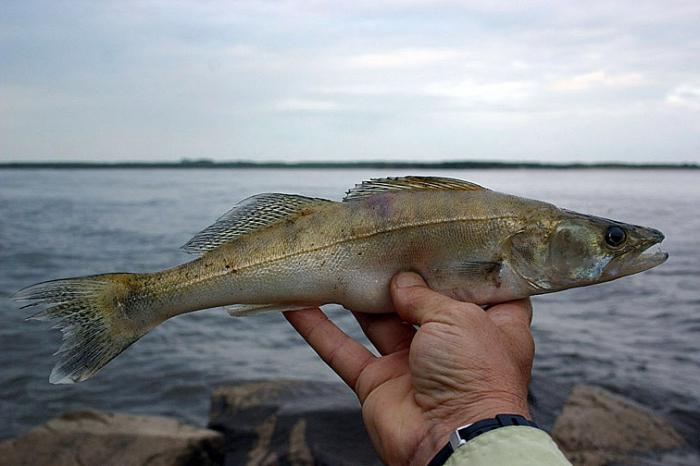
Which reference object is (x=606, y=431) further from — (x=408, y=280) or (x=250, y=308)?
(x=250, y=308)

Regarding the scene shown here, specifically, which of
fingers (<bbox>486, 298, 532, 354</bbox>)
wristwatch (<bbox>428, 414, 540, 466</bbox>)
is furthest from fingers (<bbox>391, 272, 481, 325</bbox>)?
wristwatch (<bbox>428, 414, 540, 466</bbox>)

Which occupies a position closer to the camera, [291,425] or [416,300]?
[416,300]

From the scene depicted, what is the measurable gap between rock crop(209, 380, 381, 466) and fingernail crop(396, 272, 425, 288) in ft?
12.1

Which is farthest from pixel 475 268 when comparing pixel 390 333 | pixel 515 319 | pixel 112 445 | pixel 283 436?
pixel 112 445

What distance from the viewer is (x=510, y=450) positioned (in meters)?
2.67

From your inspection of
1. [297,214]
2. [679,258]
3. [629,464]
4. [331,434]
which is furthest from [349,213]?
[679,258]

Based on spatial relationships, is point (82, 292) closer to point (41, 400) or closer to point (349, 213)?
point (349, 213)

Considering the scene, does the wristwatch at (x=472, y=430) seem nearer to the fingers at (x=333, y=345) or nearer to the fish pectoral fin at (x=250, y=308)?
the fingers at (x=333, y=345)

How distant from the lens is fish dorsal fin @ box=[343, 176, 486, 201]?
4.33m

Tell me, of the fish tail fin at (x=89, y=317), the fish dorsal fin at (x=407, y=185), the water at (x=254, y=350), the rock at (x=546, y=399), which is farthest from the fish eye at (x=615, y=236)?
the water at (x=254, y=350)

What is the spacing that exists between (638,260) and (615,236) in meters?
0.21

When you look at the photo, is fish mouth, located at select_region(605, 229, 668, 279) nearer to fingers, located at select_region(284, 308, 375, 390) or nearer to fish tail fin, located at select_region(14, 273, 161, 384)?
fingers, located at select_region(284, 308, 375, 390)

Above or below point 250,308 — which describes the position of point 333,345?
below

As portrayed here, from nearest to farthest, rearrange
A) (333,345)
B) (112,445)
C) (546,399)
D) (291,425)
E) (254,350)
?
(333,345), (112,445), (291,425), (546,399), (254,350)
